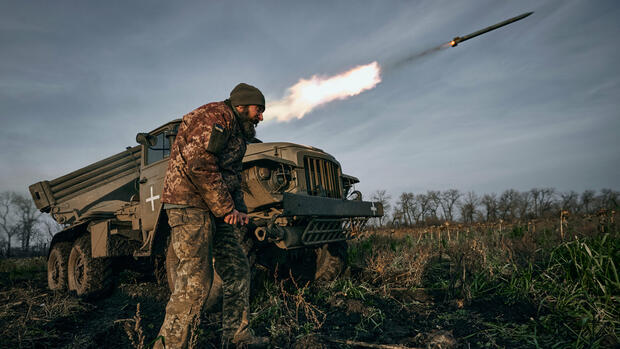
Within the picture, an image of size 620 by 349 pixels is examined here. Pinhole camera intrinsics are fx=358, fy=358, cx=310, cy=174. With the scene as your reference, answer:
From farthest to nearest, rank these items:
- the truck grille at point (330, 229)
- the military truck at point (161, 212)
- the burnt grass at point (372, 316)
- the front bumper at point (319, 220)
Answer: the truck grille at point (330, 229) < the military truck at point (161, 212) < the front bumper at point (319, 220) < the burnt grass at point (372, 316)

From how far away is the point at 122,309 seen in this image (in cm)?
477

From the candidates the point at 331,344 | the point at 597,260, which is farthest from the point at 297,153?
the point at 597,260

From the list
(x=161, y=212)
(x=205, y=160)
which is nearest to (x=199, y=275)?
(x=205, y=160)

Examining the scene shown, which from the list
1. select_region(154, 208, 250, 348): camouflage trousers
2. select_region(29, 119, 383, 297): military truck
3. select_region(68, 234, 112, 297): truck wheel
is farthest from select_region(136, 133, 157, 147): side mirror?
select_region(154, 208, 250, 348): camouflage trousers

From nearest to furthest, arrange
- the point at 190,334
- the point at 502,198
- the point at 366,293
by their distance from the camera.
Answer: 1. the point at 190,334
2. the point at 366,293
3. the point at 502,198

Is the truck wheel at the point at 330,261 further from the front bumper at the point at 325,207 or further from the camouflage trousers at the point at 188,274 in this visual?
the camouflage trousers at the point at 188,274

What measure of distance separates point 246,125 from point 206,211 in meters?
A: 0.83

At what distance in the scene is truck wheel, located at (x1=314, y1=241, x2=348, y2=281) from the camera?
555 cm

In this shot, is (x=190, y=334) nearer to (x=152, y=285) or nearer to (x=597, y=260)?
(x=597, y=260)

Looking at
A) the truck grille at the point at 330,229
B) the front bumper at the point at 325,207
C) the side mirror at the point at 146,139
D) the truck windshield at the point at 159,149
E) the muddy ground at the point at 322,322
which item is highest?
the side mirror at the point at 146,139

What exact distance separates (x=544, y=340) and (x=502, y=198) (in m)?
64.5

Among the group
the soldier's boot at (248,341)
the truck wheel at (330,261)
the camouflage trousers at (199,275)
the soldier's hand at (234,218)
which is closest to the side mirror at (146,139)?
the truck wheel at (330,261)

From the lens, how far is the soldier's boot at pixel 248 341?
112 inches

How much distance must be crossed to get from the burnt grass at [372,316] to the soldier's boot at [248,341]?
0.46ft
